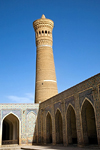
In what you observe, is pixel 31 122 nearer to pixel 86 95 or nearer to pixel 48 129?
pixel 48 129

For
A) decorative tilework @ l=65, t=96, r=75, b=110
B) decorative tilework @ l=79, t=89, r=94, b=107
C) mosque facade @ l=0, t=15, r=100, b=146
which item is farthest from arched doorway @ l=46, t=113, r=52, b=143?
decorative tilework @ l=79, t=89, r=94, b=107

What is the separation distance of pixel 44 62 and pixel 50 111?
17.7 ft

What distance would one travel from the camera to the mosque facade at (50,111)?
9523 millimetres

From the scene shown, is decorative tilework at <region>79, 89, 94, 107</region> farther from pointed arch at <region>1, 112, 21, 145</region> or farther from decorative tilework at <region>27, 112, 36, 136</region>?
pointed arch at <region>1, 112, 21, 145</region>

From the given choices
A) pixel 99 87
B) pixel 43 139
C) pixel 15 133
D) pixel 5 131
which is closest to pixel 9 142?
pixel 15 133

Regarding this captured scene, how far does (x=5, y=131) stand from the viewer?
19812mm

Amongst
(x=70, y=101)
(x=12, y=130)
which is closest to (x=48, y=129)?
(x=70, y=101)

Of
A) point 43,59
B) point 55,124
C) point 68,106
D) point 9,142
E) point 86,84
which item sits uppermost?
point 43,59

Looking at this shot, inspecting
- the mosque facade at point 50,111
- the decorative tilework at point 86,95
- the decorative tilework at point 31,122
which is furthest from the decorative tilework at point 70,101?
the decorative tilework at point 31,122

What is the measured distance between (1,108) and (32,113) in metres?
2.13

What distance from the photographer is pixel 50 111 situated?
43.0ft

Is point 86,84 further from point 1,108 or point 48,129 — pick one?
point 1,108

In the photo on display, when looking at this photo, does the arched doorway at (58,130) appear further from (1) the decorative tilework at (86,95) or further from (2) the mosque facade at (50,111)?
(1) the decorative tilework at (86,95)

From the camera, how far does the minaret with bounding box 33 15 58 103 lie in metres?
16.6
